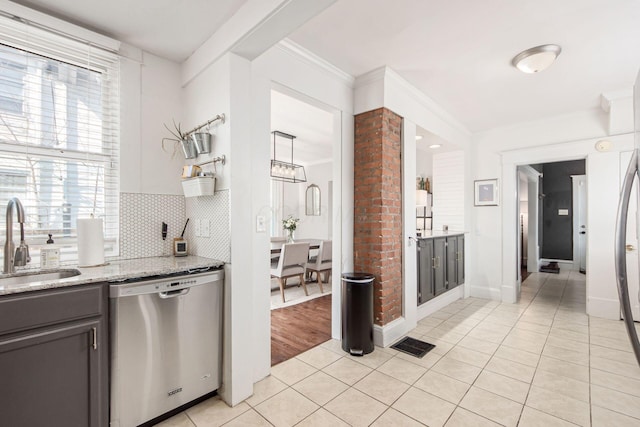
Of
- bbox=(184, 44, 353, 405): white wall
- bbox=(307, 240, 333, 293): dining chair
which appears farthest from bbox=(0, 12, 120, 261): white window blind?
bbox=(307, 240, 333, 293): dining chair

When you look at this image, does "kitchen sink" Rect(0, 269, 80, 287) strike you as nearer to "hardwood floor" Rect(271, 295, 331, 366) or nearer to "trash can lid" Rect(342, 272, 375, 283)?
"hardwood floor" Rect(271, 295, 331, 366)

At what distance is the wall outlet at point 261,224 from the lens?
2.15m

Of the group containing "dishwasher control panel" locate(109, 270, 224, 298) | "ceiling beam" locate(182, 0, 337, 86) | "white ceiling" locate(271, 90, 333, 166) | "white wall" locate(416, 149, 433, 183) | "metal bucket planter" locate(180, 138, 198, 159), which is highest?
"white ceiling" locate(271, 90, 333, 166)

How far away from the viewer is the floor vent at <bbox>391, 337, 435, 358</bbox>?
2.62m

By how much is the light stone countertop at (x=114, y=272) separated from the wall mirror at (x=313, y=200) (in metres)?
5.14

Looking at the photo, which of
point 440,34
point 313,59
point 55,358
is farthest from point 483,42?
point 55,358

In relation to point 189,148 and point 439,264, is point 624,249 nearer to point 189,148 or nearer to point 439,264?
point 189,148

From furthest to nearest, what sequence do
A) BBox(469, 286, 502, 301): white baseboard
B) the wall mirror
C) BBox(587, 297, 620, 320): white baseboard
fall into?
the wall mirror → BBox(469, 286, 502, 301): white baseboard → BBox(587, 297, 620, 320): white baseboard

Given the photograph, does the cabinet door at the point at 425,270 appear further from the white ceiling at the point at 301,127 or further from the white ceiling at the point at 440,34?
the white ceiling at the point at 301,127

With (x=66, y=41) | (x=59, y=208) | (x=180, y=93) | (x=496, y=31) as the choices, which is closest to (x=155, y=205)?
(x=59, y=208)

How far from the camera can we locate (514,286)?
4.18 meters

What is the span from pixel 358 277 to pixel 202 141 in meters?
1.70

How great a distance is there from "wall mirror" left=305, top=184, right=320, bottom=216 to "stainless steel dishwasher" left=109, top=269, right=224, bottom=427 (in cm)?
528

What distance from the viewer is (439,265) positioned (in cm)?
372
